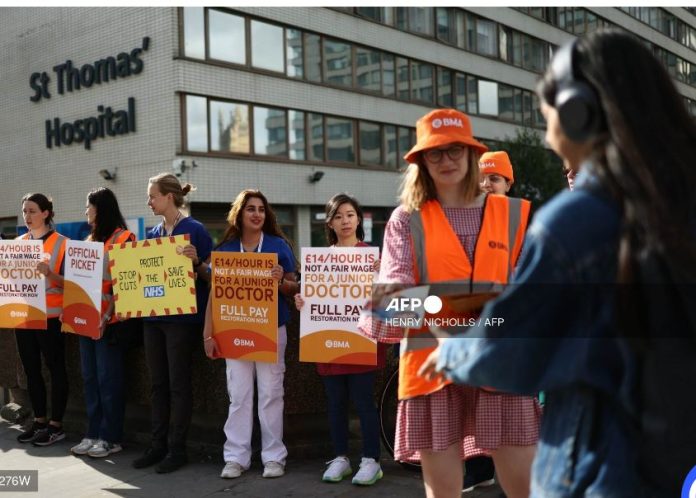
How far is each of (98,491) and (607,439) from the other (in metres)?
4.02

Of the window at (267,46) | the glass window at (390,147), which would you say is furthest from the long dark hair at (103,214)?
the glass window at (390,147)

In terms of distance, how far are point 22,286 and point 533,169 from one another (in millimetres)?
28379

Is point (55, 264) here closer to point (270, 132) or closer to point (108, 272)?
point (108, 272)

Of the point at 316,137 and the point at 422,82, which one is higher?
the point at 422,82

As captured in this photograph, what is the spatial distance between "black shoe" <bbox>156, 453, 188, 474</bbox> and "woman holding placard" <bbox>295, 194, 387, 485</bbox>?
3.53 ft

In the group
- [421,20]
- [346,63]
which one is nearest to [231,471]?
[346,63]

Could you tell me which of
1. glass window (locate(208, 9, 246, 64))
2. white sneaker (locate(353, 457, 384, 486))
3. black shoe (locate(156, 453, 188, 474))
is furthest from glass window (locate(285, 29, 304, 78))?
white sneaker (locate(353, 457, 384, 486))

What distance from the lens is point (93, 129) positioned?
77.5ft

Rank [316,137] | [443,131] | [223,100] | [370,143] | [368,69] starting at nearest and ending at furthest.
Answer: [443,131]
[223,100]
[316,137]
[368,69]
[370,143]

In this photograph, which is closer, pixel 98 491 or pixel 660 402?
pixel 660 402

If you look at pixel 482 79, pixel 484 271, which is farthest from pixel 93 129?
pixel 484 271

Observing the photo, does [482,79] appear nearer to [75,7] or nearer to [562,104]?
[75,7]

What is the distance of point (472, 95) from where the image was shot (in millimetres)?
32875

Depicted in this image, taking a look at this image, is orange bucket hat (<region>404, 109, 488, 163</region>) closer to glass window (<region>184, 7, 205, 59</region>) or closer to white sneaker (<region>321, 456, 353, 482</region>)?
white sneaker (<region>321, 456, 353, 482</region>)
